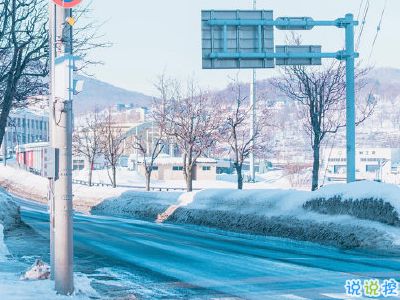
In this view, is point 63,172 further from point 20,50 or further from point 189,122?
point 189,122

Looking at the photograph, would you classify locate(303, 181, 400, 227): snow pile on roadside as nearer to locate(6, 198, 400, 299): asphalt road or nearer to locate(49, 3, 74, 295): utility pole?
locate(6, 198, 400, 299): asphalt road

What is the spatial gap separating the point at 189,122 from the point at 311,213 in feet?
93.3

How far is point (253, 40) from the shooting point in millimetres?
24547

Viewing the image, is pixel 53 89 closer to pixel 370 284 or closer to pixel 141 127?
pixel 370 284

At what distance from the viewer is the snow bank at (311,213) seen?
1955cm

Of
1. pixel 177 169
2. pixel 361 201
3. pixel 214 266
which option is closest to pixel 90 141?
pixel 177 169

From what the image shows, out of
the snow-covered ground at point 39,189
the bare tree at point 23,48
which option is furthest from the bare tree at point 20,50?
the snow-covered ground at point 39,189

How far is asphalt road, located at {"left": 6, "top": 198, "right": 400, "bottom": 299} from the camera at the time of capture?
1162cm

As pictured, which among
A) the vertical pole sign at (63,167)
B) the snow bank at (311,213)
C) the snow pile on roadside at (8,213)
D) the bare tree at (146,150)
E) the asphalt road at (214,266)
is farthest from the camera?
the bare tree at (146,150)

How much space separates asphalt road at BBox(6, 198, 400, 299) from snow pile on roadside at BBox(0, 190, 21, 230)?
1.46 meters

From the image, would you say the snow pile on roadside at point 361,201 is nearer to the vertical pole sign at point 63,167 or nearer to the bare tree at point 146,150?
the vertical pole sign at point 63,167

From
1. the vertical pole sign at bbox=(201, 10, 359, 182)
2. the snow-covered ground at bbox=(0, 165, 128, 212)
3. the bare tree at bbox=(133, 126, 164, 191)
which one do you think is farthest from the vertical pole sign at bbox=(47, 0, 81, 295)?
the bare tree at bbox=(133, 126, 164, 191)

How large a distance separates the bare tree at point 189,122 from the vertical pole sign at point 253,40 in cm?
2375

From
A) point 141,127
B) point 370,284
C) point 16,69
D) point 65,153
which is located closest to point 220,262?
point 370,284
